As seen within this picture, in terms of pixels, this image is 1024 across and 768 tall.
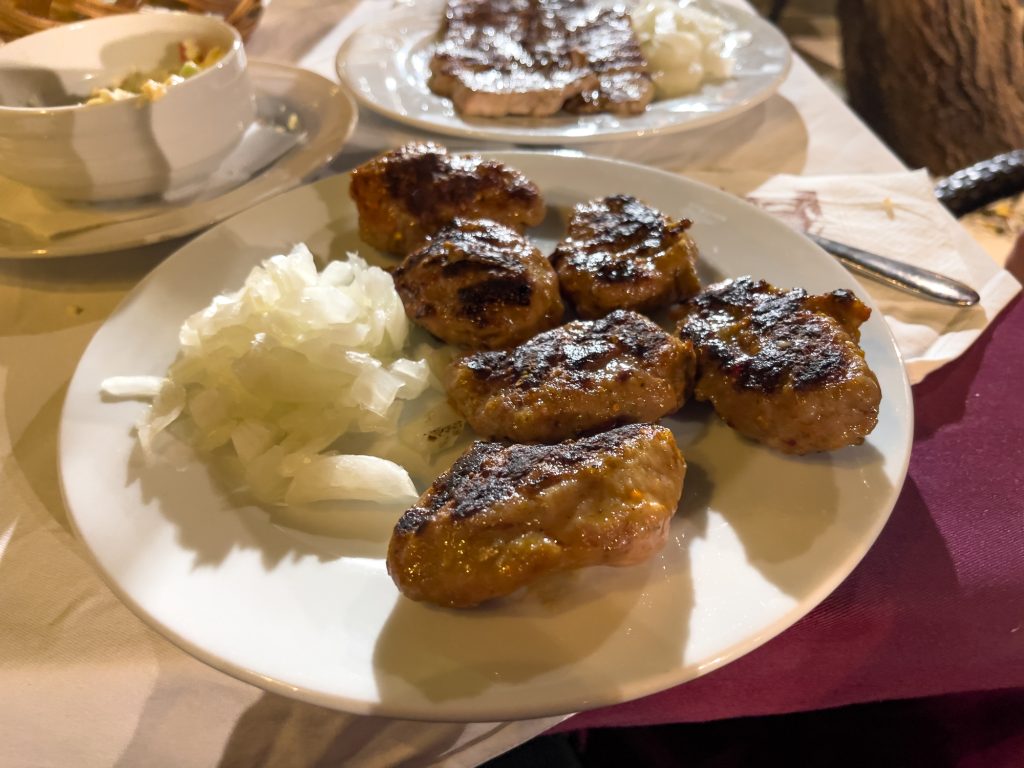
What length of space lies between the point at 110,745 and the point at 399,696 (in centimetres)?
48

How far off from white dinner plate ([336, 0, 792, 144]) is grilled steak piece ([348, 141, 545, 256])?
0.43m

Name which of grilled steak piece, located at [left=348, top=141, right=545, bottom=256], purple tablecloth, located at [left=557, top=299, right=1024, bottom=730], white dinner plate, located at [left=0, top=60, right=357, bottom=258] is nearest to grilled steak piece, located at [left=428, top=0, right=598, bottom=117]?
white dinner plate, located at [left=0, top=60, right=357, bottom=258]

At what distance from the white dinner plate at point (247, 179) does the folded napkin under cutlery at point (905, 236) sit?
122 centimetres

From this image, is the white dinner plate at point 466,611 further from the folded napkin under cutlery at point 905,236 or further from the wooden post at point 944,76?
the wooden post at point 944,76

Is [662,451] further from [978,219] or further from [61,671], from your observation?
[978,219]

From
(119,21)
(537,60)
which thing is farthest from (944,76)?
(119,21)

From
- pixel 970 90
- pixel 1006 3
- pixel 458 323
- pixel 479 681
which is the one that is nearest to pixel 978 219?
pixel 970 90

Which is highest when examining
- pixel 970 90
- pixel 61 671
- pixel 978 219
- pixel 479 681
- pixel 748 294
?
pixel 748 294

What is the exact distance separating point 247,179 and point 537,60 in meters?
1.14

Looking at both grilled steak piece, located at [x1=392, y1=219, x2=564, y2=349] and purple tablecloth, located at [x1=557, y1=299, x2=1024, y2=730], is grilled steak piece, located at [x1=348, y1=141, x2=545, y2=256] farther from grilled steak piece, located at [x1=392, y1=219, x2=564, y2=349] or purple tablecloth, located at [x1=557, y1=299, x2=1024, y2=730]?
purple tablecloth, located at [x1=557, y1=299, x2=1024, y2=730]

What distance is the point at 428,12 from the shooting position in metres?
2.94

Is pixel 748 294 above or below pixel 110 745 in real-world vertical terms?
above

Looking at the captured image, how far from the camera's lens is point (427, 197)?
6.08ft

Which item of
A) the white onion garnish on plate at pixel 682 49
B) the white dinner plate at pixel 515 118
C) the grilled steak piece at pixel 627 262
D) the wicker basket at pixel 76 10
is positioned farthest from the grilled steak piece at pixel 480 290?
the wicker basket at pixel 76 10
